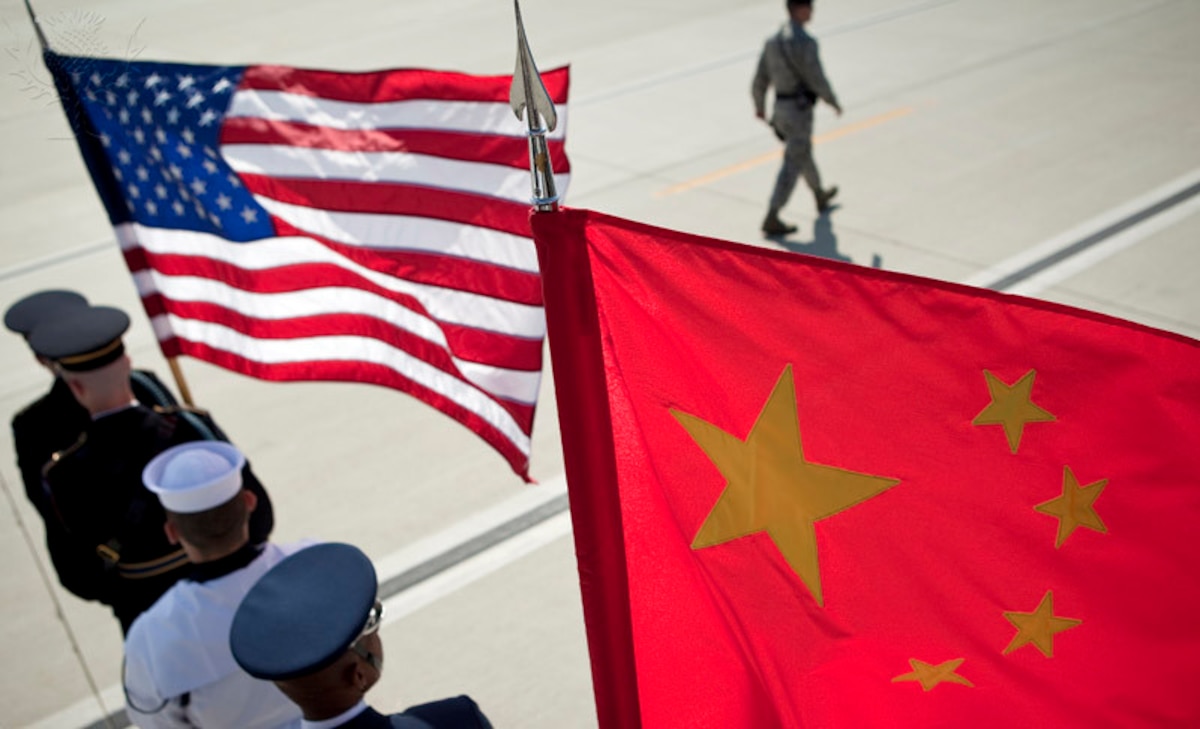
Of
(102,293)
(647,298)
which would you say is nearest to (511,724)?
(647,298)

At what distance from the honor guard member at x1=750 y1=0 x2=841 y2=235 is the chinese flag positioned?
569 centimetres

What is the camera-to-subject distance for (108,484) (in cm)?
318

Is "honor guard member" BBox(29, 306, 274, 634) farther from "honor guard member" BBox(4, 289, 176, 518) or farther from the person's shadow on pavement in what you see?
the person's shadow on pavement

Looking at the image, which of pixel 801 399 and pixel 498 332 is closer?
pixel 801 399

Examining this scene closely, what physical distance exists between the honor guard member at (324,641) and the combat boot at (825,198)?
20.2 feet

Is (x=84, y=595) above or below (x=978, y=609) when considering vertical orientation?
below

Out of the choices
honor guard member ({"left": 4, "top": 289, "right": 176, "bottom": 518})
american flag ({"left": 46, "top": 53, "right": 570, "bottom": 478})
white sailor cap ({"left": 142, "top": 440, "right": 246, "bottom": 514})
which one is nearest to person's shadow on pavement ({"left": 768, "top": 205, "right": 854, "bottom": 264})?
american flag ({"left": 46, "top": 53, "right": 570, "bottom": 478})

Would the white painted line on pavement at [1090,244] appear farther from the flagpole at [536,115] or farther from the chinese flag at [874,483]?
the flagpole at [536,115]

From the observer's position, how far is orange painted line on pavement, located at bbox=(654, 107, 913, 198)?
8766mm

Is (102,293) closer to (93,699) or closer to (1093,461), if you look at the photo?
(93,699)

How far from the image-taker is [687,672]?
2.14m

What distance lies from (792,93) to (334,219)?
486 cm

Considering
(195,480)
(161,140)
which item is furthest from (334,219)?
(195,480)

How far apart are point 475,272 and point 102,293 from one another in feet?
18.8
